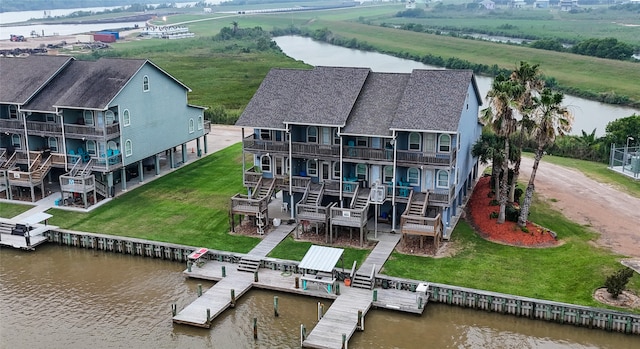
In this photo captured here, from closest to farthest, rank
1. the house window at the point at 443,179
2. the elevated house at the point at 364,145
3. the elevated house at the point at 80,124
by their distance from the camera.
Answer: the elevated house at the point at 364,145 → the house window at the point at 443,179 → the elevated house at the point at 80,124

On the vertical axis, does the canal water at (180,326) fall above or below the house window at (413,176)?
below

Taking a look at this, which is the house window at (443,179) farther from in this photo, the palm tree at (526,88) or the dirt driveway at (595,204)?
the dirt driveway at (595,204)

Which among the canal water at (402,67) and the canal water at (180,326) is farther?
the canal water at (402,67)

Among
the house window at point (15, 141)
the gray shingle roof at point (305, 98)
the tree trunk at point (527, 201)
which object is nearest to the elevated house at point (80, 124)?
the house window at point (15, 141)

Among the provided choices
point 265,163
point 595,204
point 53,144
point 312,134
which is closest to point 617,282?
point 595,204

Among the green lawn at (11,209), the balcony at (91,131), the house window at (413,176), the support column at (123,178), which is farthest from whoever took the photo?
the support column at (123,178)

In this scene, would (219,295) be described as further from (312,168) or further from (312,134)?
(312,134)
